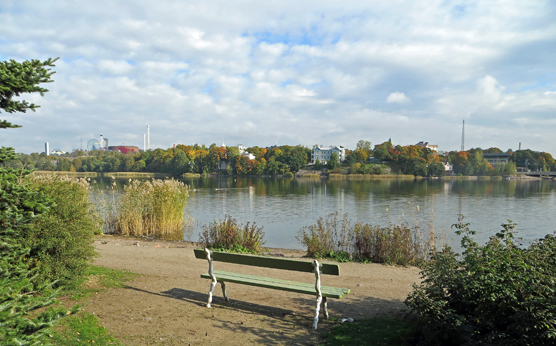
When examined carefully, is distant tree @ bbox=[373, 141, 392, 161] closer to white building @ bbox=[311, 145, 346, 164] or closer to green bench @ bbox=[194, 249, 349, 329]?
white building @ bbox=[311, 145, 346, 164]

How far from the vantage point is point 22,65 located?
3334mm

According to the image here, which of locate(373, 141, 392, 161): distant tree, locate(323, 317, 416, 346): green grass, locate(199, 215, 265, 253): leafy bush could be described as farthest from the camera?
locate(373, 141, 392, 161): distant tree

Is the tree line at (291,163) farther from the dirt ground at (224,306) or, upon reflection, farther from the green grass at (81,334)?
the green grass at (81,334)

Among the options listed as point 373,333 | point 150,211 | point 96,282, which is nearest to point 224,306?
point 373,333

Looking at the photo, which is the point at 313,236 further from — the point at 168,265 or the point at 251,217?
the point at 251,217

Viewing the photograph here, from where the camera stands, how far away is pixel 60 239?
6.41 m

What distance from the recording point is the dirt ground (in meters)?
5.34

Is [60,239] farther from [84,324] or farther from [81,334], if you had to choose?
[81,334]

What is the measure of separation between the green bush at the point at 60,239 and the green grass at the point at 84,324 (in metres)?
0.31

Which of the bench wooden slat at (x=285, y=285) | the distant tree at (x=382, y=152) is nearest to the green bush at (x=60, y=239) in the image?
the bench wooden slat at (x=285, y=285)

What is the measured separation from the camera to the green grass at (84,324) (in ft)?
15.6

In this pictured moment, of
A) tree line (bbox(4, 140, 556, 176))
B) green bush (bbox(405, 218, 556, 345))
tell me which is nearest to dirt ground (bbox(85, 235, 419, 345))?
green bush (bbox(405, 218, 556, 345))

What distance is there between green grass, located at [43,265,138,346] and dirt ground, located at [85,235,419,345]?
6.9 inches

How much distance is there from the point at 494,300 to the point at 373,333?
1.86 meters
